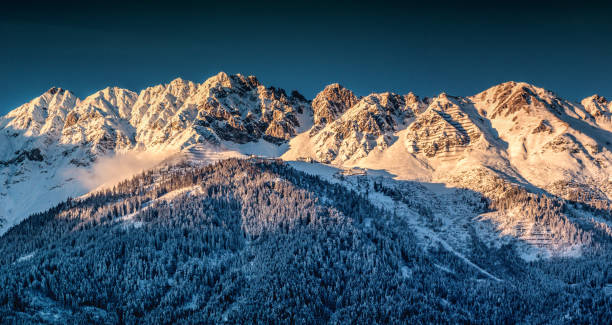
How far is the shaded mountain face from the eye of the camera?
398 feet

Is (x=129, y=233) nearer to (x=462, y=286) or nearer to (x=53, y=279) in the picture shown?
(x=53, y=279)

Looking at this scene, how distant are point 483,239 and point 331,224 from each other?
262 ft

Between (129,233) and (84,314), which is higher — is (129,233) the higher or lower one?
the higher one

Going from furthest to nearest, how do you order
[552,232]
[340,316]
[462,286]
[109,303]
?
1. [552,232]
2. [462,286]
3. [109,303]
4. [340,316]

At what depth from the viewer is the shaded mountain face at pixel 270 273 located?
121 metres

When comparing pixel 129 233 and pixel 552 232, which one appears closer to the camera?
pixel 129 233

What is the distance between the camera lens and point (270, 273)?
133 metres

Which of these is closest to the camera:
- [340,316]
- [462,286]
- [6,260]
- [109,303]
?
[340,316]

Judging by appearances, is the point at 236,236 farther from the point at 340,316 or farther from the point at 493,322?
the point at 493,322

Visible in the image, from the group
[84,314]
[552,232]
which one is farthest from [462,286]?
[84,314]

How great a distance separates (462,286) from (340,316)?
5138 cm

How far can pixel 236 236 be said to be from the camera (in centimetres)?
16712

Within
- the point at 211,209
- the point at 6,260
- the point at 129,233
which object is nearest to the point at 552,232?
the point at 211,209

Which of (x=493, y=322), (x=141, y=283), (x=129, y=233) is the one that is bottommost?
(x=493, y=322)
